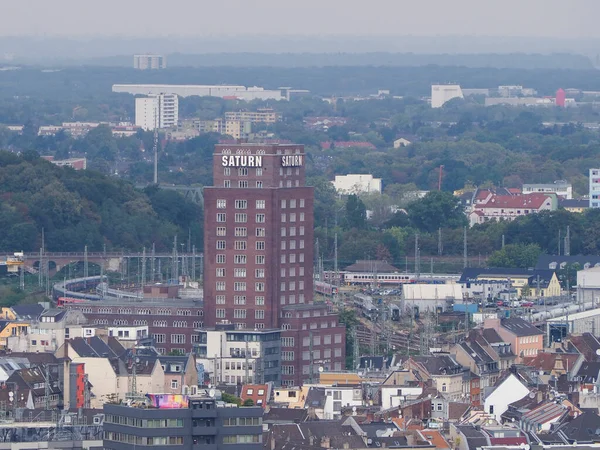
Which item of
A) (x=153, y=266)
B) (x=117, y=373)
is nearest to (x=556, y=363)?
(x=117, y=373)

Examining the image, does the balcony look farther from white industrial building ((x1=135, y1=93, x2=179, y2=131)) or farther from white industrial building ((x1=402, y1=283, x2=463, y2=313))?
white industrial building ((x1=135, y1=93, x2=179, y2=131))

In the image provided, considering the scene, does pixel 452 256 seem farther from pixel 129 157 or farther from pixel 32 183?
pixel 129 157

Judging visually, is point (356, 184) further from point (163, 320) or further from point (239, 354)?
point (239, 354)

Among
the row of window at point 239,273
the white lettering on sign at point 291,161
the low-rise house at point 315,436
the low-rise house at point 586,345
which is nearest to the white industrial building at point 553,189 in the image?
the white lettering on sign at point 291,161

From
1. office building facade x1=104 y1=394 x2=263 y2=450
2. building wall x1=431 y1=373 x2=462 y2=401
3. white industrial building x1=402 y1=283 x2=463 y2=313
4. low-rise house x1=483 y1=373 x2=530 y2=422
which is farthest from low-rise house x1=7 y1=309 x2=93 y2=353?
office building facade x1=104 y1=394 x2=263 y2=450

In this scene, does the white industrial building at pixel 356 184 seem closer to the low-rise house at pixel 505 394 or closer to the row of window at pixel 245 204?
the row of window at pixel 245 204
